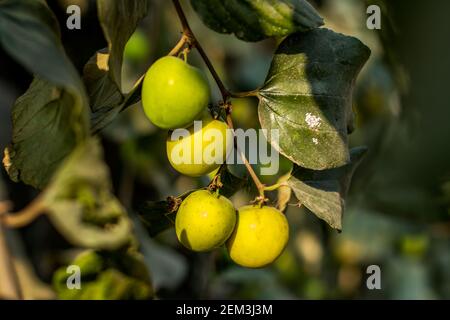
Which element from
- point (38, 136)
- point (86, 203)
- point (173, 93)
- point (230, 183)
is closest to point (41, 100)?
point (38, 136)

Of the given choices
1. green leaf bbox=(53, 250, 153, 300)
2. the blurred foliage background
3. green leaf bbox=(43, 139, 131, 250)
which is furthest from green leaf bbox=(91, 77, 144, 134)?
green leaf bbox=(43, 139, 131, 250)

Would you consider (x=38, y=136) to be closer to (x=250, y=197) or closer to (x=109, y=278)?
(x=250, y=197)

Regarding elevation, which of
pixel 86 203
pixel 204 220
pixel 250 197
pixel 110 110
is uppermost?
pixel 110 110

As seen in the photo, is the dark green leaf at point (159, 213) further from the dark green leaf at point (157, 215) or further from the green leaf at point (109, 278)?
the green leaf at point (109, 278)

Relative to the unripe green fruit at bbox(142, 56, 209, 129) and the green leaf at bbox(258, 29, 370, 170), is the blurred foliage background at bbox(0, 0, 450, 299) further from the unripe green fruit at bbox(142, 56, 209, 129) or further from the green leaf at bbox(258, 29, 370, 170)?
the unripe green fruit at bbox(142, 56, 209, 129)

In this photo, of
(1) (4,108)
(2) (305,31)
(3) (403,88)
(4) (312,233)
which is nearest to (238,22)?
(2) (305,31)

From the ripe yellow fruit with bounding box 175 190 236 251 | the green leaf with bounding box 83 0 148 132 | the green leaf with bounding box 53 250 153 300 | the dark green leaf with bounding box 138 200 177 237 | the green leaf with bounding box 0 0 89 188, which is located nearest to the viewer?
the green leaf with bounding box 0 0 89 188
